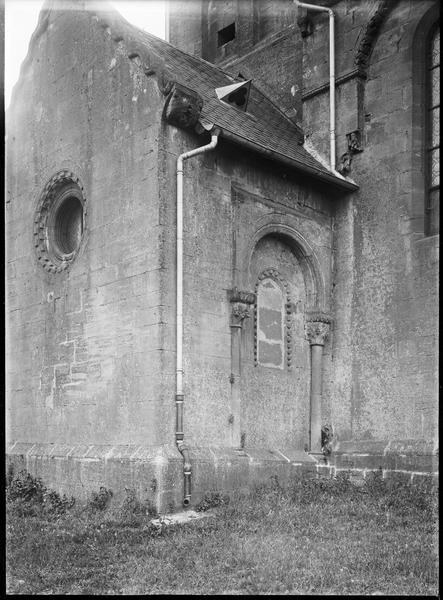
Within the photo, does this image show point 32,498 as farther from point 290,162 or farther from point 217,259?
point 290,162

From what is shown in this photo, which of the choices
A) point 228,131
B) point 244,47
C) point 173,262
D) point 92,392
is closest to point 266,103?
point 244,47

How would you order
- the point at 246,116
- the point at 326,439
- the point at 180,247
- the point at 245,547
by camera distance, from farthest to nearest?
the point at 246,116, the point at 326,439, the point at 180,247, the point at 245,547

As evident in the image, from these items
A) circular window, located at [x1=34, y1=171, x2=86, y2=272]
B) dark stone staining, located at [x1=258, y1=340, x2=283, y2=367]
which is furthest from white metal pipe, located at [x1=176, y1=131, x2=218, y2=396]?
circular window, located at [x1=34, y1=171, x2=86, y2=272]

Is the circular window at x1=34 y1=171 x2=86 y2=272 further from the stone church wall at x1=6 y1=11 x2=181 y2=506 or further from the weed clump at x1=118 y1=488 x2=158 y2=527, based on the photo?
the weed clump at x1=118 y1=488 x2=158 y2=527

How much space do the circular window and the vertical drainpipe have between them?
2.55 metres

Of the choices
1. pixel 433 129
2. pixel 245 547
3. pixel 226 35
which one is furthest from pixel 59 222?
pixel 226 35

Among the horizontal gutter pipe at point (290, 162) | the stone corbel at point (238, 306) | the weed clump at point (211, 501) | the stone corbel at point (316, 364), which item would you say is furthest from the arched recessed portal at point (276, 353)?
the weed clump at point (211, 501)

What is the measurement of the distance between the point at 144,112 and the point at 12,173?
173 inches

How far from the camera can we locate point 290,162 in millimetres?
13164

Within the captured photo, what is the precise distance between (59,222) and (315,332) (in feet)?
16.9

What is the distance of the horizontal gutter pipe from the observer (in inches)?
481

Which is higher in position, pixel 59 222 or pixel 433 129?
pixel 433 129

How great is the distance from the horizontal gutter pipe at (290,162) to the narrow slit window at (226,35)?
270 inches

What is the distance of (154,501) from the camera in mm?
10703
